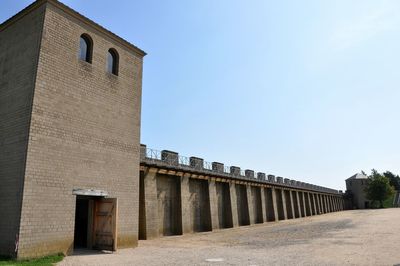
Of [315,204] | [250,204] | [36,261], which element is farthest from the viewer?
[315,204]

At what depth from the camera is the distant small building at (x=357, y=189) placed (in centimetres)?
9550

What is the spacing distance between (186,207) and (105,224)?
10.0 metres

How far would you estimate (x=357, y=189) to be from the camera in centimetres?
9844

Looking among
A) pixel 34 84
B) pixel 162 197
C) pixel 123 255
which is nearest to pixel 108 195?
pixel 123 255

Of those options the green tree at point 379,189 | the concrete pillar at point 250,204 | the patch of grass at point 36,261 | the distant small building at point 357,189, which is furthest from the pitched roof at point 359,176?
the patch of grass at point 36,261

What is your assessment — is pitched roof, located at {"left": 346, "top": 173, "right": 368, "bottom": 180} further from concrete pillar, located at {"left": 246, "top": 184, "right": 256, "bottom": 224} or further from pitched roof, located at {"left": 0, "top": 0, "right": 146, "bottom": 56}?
pitched roof, located at {"left": 0, "top": 0, "right": 146, "bottom": 56}

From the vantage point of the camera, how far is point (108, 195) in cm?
1462

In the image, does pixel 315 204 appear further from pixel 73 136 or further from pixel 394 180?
pixel 394 180

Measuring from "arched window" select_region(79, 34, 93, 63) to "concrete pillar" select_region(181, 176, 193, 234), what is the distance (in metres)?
11.5

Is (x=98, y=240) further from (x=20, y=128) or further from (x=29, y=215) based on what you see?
(x=20, y=128)

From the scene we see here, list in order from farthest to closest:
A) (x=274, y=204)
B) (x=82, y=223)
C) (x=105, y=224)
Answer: (x=274, y=204) → (x=82, y=223) → (x=105, y=224)

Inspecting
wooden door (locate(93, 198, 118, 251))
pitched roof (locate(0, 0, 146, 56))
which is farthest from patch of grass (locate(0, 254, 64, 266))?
pitched roof (locate(0, 0, 146, 56))

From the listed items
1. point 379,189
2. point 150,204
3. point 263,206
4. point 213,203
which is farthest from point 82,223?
point 379,189

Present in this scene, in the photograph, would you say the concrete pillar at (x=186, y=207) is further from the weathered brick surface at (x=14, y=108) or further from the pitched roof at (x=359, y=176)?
the pitched roof at (x=359, y=176)
